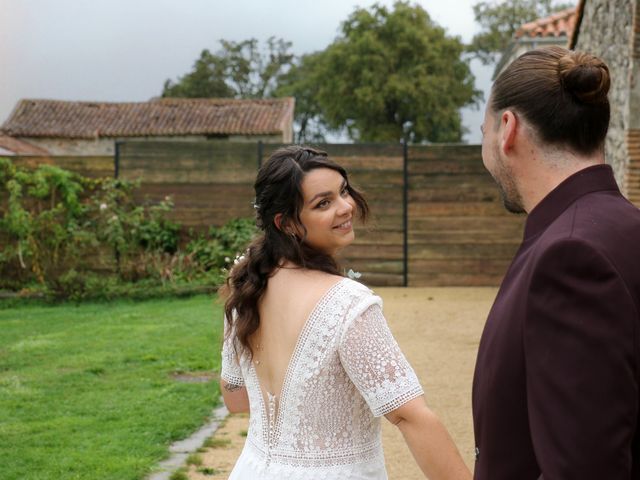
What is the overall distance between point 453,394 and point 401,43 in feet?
126

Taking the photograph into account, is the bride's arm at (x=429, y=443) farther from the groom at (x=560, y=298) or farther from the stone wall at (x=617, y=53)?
the stone wall at (x=617, y=53)

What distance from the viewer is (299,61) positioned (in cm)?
5959

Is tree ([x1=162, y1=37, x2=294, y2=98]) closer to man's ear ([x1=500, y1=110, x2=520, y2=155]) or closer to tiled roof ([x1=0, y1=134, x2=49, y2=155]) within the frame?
tiled roof ([x1=0, y1=134, x2=49, y2=155])

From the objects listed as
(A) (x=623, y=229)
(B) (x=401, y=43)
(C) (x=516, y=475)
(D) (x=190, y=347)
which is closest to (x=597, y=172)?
(A) (x=623, y=229)

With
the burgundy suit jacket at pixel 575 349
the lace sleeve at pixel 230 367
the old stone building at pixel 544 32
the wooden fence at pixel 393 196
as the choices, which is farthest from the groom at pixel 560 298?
the old stone building at pixel 544 32

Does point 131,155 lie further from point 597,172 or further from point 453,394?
point 597,172

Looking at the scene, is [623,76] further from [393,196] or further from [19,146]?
[19,146]

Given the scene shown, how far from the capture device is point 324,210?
2.58 meters

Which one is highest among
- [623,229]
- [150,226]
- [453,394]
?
[623,229]

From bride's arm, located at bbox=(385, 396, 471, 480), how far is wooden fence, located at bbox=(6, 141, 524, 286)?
12061mm

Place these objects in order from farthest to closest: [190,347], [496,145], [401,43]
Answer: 1. [401,43]
2. [190,347]
3. [496,145]

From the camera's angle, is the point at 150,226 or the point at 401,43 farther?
the point at 401,43

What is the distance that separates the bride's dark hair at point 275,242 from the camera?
252 cm

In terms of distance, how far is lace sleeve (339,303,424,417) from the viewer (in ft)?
7.64
